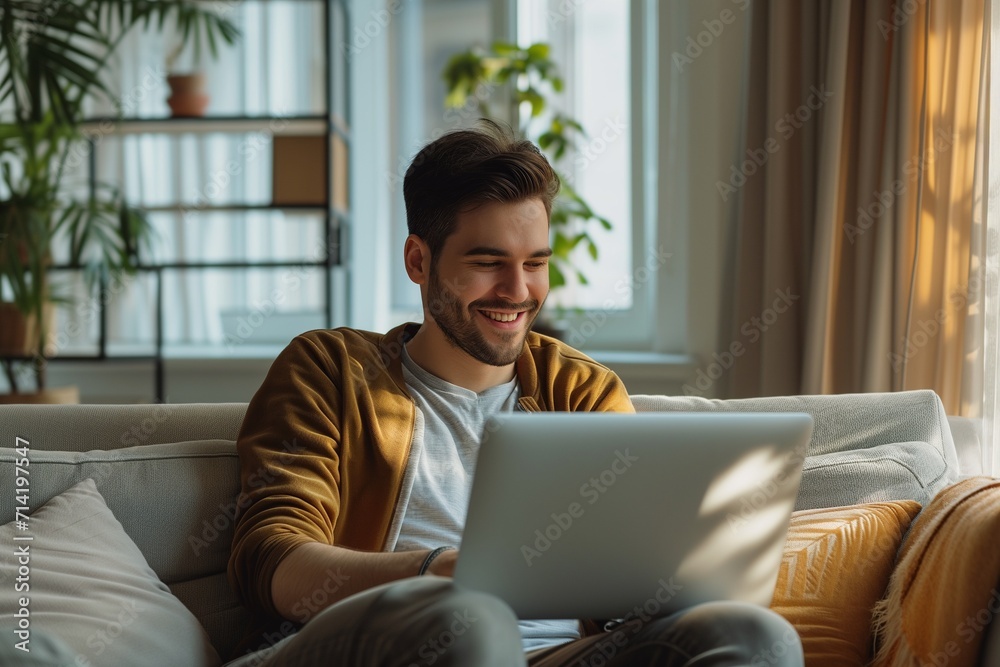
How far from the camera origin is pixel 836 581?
1.40m

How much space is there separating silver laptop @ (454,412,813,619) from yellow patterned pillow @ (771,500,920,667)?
35 centimetres

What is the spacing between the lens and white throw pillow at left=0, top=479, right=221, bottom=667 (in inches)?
49.7

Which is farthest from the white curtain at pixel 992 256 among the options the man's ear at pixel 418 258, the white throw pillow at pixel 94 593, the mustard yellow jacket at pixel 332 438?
the white throw pillow at pixel 94 593

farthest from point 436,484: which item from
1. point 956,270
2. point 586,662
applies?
point 956,270

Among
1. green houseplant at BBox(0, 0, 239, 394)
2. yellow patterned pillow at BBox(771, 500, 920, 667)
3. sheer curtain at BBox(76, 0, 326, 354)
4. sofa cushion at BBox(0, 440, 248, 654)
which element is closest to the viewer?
yellow patterned pillow at BBox(771, 500, 920, 667)

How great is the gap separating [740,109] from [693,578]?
2.04m

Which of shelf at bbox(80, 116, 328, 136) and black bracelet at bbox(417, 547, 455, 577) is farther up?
shelf at bbox(80, 116, 328, 136)

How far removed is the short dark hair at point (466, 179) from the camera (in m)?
1.51

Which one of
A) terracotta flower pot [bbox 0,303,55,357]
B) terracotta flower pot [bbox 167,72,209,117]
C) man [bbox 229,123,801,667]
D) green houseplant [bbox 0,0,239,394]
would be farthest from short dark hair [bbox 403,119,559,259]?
terracotta flower pot [bbox 167,72,209,117]

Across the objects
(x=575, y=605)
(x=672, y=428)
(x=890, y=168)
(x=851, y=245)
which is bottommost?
(x=575, y=605)

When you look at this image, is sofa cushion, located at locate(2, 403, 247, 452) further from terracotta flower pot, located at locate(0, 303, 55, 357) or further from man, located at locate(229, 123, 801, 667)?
terracotta flower pot, located at locate(0, 303, 55, 357)

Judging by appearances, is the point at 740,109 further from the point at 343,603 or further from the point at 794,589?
the point at 343,603

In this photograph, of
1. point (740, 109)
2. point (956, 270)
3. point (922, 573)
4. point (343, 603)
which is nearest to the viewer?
point (343, 603)

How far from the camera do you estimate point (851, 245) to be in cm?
258
